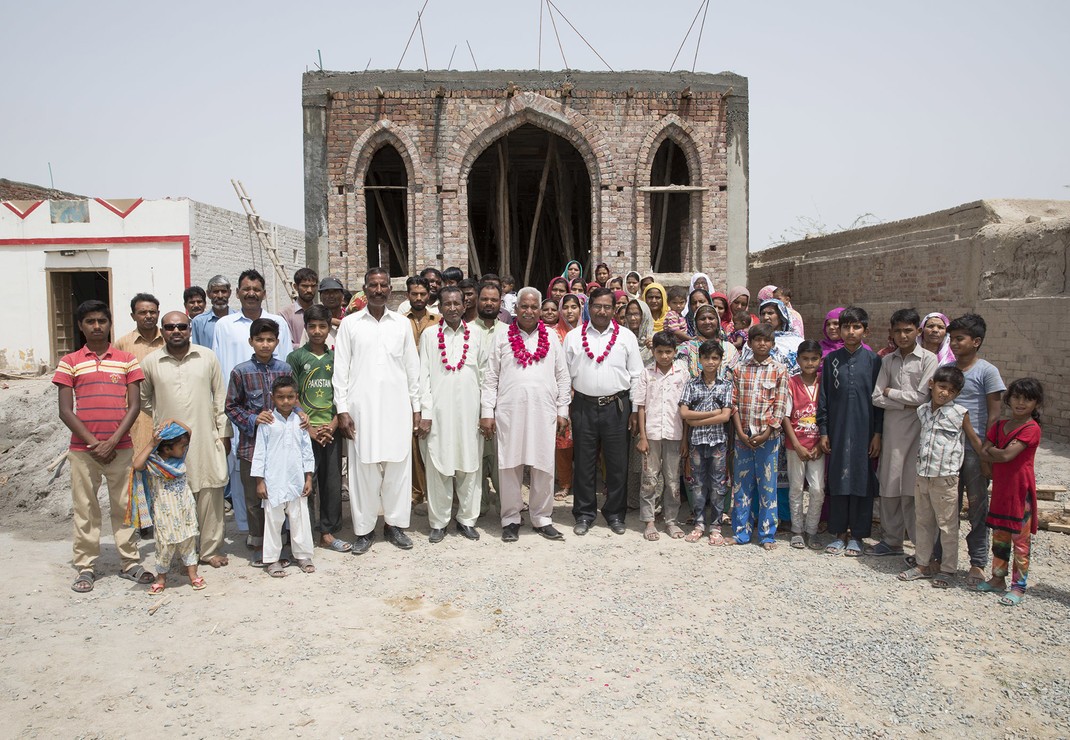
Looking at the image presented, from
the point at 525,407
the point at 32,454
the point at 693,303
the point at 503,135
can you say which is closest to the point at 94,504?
the point at 525,407

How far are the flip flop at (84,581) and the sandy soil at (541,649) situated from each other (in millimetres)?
52

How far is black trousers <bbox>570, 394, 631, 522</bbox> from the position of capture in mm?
5336

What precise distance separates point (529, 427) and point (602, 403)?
559 millimetres

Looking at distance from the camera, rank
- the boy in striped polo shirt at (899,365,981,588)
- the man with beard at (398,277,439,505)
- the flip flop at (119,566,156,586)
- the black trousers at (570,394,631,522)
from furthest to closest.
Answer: the man with beard at (398,277,439,505) < the black trousers at (570,394,631,522) < the flip flop at (119,566,156,586) < the boy in striped polo shirt at (899,365,981,588)

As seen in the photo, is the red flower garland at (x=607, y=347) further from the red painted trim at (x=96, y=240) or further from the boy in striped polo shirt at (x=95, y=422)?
the red painted trim at (x=96, y=240)

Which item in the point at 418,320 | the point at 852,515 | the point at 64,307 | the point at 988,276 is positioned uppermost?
the point at 988,276

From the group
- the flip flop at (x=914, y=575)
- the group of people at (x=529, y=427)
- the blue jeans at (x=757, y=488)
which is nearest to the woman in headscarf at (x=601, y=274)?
the group of people at (x=529, y=427)

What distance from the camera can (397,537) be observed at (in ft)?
16.8

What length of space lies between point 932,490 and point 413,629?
10.1 ft

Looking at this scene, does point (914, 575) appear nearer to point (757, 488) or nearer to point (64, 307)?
point (757, 488)

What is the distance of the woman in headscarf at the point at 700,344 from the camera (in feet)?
17.2

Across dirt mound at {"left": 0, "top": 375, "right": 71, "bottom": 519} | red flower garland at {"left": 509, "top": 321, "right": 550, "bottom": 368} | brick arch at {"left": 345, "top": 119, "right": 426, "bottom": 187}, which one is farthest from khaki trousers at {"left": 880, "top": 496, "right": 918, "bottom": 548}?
brick arch at {"left": 345, "top": 119, "right": 426, "bottom": 187}

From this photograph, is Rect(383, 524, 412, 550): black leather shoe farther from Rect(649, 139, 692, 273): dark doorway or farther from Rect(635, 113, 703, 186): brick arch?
Rect(649, 139, 692, 273): dark doorway

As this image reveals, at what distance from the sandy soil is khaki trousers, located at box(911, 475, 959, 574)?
0.75 feet
